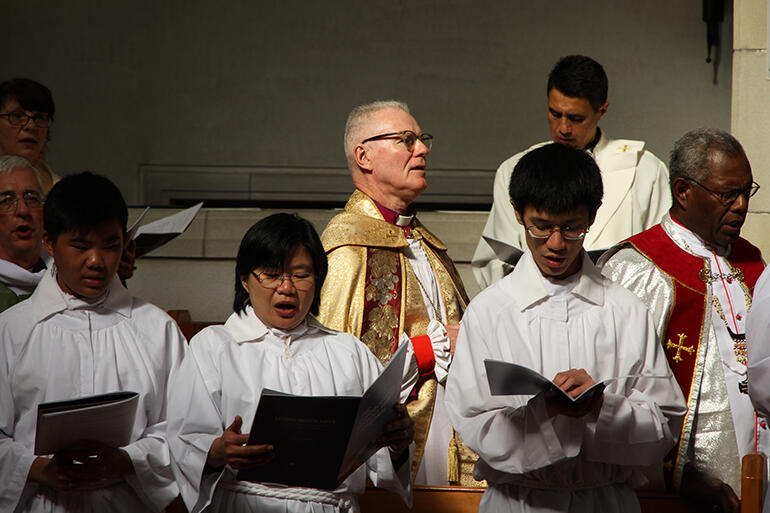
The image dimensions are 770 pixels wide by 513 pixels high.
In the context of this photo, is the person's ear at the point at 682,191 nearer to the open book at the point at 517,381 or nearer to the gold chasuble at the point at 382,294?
the gold chasuble at the point at 382,294

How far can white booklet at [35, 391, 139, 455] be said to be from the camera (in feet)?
9.61

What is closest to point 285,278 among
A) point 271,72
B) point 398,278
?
point 398,278

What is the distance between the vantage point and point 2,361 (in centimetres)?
333

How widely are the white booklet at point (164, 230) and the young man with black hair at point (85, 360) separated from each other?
0.61m

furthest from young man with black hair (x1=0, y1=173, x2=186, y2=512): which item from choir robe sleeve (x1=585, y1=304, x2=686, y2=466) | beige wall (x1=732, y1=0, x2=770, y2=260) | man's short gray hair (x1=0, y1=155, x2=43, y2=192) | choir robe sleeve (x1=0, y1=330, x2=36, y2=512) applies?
beige wall (x1=732, y1=0, x2=770, y2=260)

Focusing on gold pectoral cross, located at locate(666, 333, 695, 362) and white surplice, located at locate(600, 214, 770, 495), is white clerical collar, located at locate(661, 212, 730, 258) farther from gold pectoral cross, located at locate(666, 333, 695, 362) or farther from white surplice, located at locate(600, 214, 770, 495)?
gold pectoral cross, located at locate(666, 333, 695, 362)

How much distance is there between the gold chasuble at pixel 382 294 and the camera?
14.5 ft

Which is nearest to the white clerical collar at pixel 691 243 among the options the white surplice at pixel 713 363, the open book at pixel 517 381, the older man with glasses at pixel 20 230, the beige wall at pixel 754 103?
the white surplice at pixel 713 363

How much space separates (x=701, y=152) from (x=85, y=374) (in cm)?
229

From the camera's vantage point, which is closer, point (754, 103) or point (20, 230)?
point (20, 230)

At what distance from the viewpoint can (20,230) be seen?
4.37m

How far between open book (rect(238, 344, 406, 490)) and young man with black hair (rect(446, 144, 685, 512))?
0.32 m

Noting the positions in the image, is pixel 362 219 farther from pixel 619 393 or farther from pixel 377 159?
pixel 619 393

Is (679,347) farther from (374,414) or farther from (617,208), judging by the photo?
(374,414)
